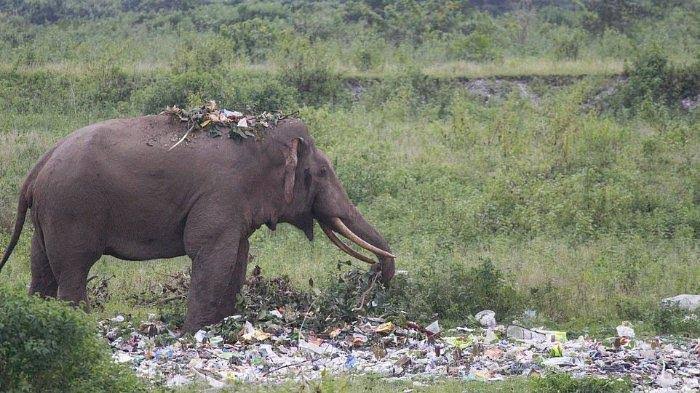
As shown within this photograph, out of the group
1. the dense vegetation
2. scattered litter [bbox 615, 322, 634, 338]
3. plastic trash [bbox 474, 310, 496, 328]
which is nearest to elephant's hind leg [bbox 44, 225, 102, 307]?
the dense vegetation

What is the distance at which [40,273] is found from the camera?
1295cm

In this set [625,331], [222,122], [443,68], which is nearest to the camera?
[625,331]

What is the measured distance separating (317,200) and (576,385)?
15.9 ft

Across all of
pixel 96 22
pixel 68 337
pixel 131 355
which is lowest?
pixel 96 22

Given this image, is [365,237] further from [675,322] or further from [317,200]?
[675,322]

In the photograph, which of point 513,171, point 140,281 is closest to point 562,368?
point 140,281

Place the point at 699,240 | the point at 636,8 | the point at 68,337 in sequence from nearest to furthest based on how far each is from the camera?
the point at 68,337 < the point at 699,240 < the point at 636,8

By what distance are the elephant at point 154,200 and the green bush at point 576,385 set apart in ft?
13.6

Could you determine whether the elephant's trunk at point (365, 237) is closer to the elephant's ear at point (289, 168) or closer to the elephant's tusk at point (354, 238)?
the elephant's tusk at point (354, 238)

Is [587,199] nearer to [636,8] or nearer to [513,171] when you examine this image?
[513,171]

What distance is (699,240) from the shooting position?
674 inches

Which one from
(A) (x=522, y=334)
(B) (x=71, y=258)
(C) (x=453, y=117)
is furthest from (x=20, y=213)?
(C) (x=453, y=117)

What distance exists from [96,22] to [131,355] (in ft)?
87.3

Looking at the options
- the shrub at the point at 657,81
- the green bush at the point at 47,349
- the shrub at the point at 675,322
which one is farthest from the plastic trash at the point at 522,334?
the shrub at the point at 657,81
